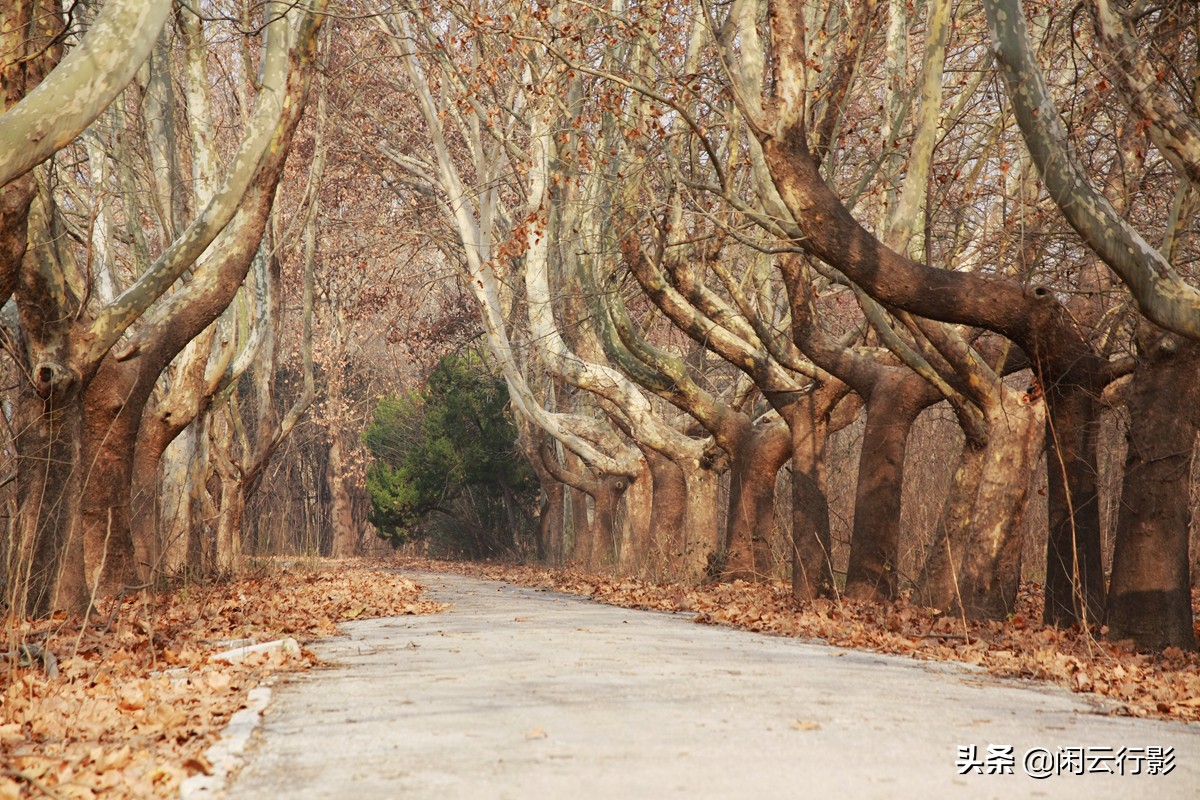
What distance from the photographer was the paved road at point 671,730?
4.77 metres

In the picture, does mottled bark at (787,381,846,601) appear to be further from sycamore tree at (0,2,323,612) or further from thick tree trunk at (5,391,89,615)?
thick tree trunk at (5,391,89,615)

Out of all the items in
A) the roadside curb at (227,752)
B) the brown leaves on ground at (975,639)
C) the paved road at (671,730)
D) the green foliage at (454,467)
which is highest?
the green foliage at (454,467)

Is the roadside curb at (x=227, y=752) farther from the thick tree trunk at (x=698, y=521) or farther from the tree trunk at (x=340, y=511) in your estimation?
the tree trunk at (x=340, y=511)

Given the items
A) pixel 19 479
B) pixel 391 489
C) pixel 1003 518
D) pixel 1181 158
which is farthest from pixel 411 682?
pixel 391 489

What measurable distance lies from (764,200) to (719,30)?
189 cm

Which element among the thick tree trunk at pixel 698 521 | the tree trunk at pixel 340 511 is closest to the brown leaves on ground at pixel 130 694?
the thick tree trunk at pixel 698 521

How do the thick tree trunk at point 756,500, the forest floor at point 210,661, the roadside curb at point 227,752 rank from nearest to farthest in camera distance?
the roadside curb at point 227,752, the forest floor at point 210,661, the thick tree trunk at point 756,500

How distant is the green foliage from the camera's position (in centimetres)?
3984

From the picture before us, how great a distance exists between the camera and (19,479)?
11.6m

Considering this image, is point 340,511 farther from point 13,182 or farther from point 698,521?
point 13,182

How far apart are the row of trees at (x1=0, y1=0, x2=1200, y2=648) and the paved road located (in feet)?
6.80

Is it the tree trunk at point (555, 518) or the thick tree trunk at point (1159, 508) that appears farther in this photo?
the tree trunk at point (555, 518)

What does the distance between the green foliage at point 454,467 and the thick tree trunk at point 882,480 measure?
23003 mm

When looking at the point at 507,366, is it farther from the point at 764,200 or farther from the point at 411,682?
the point at 411,682
